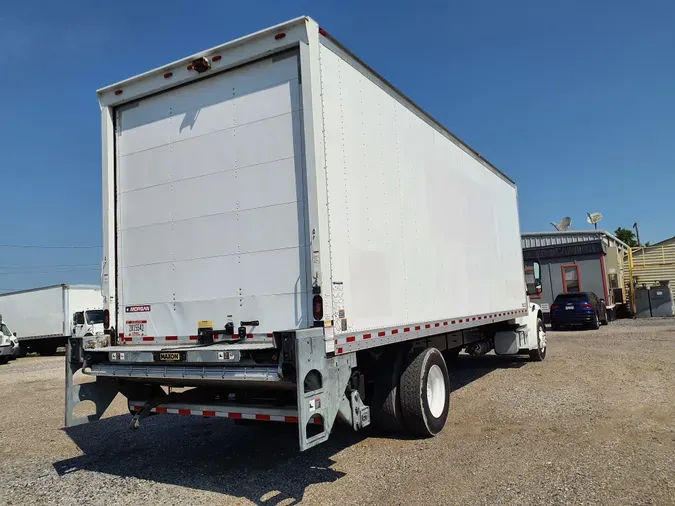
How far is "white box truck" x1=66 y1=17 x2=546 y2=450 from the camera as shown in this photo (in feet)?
15.6

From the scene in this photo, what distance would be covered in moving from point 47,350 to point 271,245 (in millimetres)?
25510

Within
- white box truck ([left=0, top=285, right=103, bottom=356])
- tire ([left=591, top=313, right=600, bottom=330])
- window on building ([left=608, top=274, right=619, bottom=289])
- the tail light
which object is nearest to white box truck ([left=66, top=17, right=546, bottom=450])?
the tail light

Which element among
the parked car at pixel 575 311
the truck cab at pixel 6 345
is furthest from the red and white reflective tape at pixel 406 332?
the truck cab at pixel 6 345

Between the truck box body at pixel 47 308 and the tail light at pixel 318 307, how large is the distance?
22.2m

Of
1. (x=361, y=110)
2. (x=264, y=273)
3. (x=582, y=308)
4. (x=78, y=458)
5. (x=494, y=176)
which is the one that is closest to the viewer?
(x=264, y=273)

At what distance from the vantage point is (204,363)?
4.87 metres

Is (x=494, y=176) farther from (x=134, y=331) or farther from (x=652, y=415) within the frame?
(x=134, y=331)

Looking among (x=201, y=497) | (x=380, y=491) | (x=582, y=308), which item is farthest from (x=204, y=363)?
(x=582, y=308)

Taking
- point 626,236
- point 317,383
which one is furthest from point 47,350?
point 626,236

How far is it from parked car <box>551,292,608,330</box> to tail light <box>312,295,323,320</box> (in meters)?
20.2

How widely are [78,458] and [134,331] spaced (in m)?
1.82

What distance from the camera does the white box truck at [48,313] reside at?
24.1 m

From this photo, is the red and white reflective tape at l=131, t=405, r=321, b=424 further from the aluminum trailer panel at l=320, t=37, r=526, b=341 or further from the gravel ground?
the aluminum trailer panel at l=320, t=37, r=526, b=341

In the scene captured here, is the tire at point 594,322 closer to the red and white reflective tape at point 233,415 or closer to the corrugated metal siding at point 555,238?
the corrugated metal siding at point 555,238
